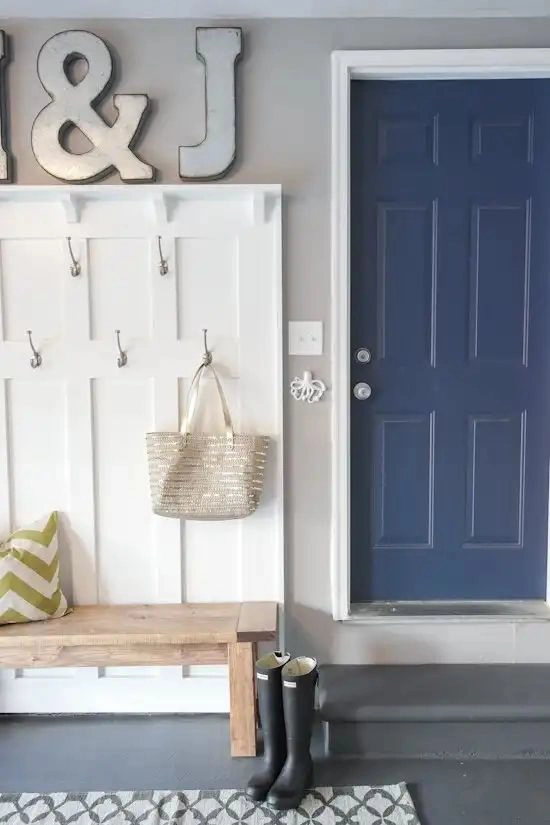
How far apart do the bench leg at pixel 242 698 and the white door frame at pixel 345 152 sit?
1.22 feet

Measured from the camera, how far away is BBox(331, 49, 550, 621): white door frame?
6.37 ft

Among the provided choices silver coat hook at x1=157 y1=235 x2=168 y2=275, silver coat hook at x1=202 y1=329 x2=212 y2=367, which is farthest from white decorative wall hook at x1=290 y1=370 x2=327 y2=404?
silver coat hook at x1=157 y1=235 x2=168 y2=275

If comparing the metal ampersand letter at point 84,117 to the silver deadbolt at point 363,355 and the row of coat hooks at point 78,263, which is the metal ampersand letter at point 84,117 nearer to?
the row of coat hooks at point 78,263

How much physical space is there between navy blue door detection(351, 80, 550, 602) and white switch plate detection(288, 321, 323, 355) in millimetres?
132

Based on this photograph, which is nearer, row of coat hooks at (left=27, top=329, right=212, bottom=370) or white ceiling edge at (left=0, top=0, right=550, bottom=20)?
white ceiling edge at (left=0, top=0, right=550, bottom=20)

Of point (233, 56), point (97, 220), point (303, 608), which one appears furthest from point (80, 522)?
point (233, 56)

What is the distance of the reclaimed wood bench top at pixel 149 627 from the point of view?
1.85 m

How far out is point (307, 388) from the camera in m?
2.04

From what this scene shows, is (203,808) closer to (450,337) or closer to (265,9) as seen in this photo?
(450,337)

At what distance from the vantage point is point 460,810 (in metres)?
1.67

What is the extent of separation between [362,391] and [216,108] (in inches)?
37.1

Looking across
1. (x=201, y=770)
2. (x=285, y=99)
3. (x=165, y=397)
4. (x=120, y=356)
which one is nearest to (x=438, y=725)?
(x=201, y=770)

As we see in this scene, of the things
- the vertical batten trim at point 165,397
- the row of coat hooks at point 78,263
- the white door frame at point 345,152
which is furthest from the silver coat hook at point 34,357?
the white door frame at point 345,152

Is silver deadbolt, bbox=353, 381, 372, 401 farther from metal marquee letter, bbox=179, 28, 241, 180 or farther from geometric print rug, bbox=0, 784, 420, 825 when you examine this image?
geometric print rug, bbox=0, 784, 420, 825
